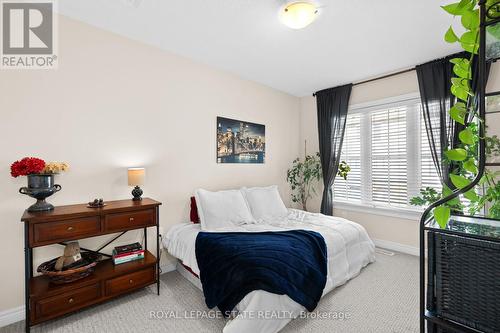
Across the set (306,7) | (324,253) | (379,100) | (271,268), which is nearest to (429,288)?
(271,268)

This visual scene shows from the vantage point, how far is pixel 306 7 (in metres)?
2.03

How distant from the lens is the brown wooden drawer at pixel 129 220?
2.16m

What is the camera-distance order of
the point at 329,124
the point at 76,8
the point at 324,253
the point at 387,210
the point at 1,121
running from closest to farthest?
1. the point at 1,121
2. the point at 76,8
3. the point at 324,253
4. the point at 387,210
5. the point at 329,124

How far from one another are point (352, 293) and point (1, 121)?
3.61 metres

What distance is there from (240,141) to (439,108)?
2762 millimetres

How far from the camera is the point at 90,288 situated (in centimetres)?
207

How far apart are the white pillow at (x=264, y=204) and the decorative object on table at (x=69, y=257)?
2015 millimetres

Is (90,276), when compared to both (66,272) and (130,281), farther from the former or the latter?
(130,281)

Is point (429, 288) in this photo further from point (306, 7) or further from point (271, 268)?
point (306, 7)

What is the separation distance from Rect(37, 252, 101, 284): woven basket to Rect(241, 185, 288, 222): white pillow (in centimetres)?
193

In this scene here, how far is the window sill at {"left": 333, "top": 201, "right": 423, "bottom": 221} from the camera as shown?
3.43 metres

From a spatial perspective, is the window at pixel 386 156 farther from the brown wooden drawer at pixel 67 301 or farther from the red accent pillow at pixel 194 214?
the brown wooden drawer at pixel 67 301

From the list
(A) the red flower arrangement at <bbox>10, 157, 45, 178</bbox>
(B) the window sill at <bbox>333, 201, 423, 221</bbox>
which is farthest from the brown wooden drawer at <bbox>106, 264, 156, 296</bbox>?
(B) the window sill at <bbox>333, 201, 423, 221</bbox>

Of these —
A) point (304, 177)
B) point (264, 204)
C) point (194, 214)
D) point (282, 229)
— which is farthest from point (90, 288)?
point (304, 177)
